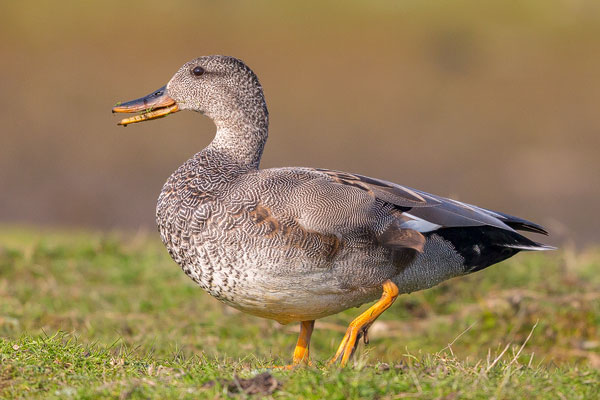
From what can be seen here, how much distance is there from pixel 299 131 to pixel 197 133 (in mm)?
1545

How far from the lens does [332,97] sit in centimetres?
1379

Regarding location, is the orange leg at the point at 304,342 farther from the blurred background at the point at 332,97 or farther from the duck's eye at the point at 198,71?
the blurred background at the point at 332,97

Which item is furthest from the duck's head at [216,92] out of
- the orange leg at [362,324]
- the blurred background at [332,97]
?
the blurred background at [332,97]

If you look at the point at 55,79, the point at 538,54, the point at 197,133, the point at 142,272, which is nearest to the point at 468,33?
the point at 538,54

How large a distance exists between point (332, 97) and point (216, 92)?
30.9 feet

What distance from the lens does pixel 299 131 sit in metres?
13.1

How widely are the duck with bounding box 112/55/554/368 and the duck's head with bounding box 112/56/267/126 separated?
315 millimetres

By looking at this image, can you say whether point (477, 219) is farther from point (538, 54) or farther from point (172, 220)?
point (538, 54)

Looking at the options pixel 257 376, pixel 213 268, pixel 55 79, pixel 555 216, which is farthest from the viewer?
pixel 55 79

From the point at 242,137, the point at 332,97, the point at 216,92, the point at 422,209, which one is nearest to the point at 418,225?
the point at 422,209

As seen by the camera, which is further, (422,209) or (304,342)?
(304,342)

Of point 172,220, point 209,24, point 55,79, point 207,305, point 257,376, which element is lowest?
point 207,305

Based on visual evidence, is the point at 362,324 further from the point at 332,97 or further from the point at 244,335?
the point at 332,97

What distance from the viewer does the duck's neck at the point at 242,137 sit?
443cm
